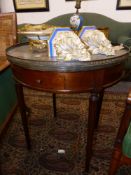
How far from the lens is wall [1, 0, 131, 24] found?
9.36ft

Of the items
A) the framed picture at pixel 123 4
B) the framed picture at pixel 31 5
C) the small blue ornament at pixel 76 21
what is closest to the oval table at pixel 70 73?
the small blue ornament at pixel 76 21

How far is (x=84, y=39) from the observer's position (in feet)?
3.41

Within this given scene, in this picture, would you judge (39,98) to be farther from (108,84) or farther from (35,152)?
(108,84)

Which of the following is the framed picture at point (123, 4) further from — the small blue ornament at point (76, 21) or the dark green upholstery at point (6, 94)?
the dark green upholstery at point (6, 94)

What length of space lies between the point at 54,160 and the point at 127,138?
721 millimetres

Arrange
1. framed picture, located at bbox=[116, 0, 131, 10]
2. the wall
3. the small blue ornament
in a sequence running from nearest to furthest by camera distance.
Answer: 1. the small blue ornament
2. framed picture, located at bbox=[116, 0, 131, 10]
3. the wall

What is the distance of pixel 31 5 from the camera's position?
3.03 meters

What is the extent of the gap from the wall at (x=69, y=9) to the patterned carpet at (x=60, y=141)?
1575 millimetres

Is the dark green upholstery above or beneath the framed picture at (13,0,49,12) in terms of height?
beneath

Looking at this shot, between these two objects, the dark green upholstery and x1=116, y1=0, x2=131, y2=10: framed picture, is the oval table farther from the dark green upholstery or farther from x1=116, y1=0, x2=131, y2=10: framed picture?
x1=116, y1=0, x2=131, y2=10: framed picture

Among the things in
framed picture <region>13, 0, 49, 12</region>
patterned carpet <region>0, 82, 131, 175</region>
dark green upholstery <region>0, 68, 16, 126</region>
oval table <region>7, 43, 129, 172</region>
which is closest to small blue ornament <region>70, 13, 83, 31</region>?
oval table <region>7, 43, 129, 172</region>

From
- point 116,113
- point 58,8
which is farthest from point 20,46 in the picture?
point 58,8

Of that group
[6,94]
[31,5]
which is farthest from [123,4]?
[6,94]

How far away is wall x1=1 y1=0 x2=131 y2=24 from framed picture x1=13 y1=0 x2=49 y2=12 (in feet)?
0.24
